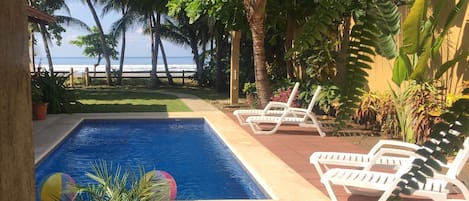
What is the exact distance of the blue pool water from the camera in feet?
24.7

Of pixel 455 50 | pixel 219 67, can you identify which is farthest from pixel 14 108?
pixel 219 67

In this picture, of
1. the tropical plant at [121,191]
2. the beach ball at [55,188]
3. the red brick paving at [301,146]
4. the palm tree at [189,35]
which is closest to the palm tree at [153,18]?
the palm tree at [189,35]

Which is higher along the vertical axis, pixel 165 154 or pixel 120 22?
pixel 120 22

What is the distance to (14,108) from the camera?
1.20 meters

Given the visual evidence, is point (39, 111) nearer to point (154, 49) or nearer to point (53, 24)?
point (154, 49)

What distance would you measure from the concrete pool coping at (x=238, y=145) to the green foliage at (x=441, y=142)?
5.30m

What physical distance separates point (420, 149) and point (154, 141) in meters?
11.5

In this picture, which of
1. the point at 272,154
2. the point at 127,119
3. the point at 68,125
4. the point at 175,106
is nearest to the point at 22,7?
the point at 272,154

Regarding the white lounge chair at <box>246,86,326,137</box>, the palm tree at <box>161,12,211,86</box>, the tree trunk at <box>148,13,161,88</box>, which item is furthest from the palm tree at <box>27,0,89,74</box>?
the white lounge chair at <box>246,86,326,137</box>

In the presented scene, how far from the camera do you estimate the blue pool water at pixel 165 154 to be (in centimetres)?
753

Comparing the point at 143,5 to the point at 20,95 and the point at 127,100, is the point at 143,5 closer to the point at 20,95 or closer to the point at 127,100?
the point at 127,100

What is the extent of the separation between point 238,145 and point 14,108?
28.5 ft

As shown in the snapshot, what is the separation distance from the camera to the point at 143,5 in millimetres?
28766

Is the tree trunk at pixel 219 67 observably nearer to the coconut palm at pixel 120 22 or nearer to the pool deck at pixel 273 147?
the coconut palm at pixel 120 22
